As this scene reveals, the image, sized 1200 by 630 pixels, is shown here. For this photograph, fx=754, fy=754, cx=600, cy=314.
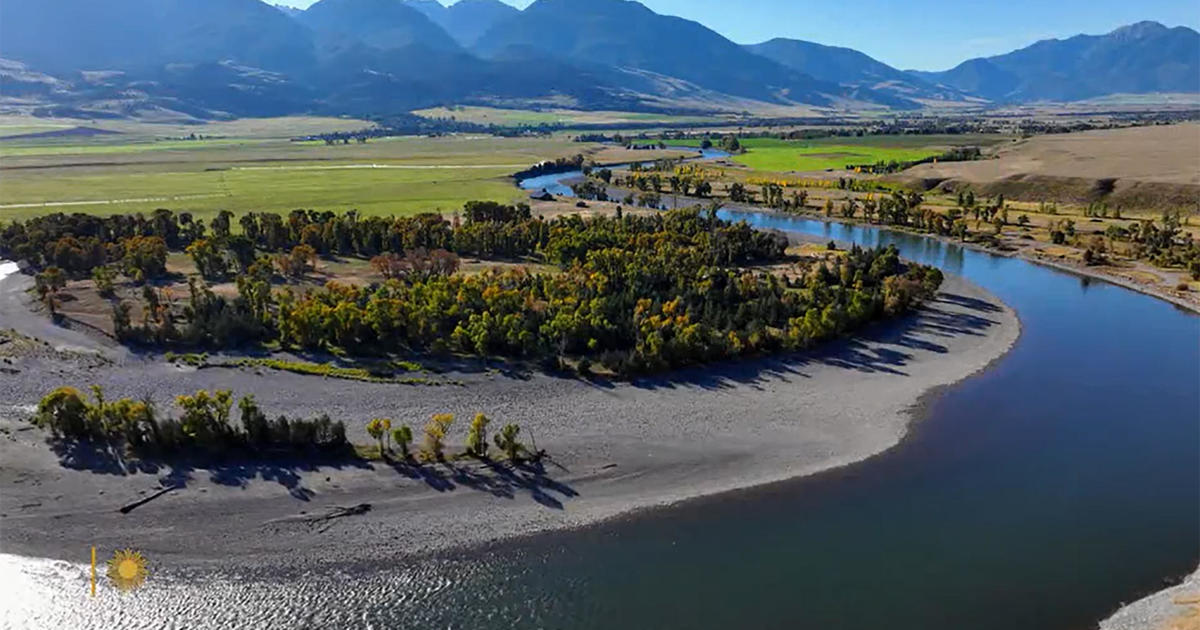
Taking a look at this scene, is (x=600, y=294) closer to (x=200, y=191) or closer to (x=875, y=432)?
(x=875, y=432)

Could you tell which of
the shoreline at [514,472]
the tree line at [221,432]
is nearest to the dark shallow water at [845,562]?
the shoreline at [514,472]

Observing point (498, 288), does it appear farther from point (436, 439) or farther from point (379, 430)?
point (379, 430)

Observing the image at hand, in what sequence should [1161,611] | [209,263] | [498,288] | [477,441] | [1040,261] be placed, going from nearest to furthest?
[1161,611], [477,441], [498,288], [209,263], [1040,261]

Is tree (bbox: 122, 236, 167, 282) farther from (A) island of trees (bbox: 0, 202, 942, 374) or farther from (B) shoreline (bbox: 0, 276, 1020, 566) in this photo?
(B) shoreline (bbox: 0, 276, 1020, 566)

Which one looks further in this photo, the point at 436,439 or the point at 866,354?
the point at 866,354

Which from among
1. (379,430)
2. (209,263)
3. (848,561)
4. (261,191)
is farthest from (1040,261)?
(261,191)

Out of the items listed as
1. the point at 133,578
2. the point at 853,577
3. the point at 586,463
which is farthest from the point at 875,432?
the point at 133,578
